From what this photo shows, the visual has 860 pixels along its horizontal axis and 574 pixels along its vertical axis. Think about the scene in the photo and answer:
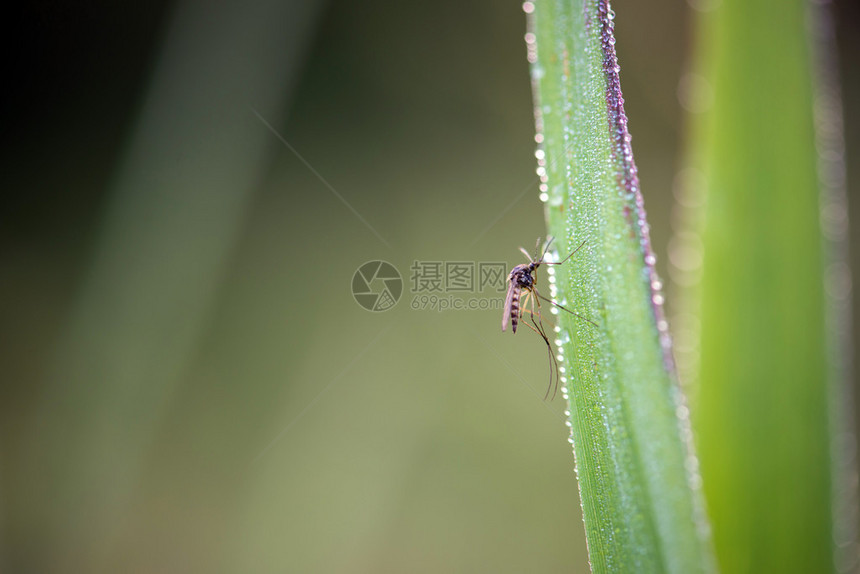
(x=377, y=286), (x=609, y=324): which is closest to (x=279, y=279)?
(x=377, y=286)

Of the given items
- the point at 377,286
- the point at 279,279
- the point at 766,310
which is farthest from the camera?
the point at 279,279

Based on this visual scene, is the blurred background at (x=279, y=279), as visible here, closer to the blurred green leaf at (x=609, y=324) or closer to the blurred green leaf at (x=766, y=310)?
the blurred green leaf at (x=609, y=324)

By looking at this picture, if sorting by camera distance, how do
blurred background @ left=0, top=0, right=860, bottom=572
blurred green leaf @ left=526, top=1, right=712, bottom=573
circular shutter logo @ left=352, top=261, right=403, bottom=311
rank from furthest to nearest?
circular shutter logo @ left=352, top=261, right=403, bottom=311 < blurred background @ left=0, top=0, right=860, bottom=572 < blurred green leaf @ left=526, top=1, right=712, bottom=573

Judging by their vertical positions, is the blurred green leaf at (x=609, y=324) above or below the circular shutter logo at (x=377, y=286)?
below

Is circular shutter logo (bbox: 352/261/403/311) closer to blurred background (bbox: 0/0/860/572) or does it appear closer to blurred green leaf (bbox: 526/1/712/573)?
blurred background (bbox: 0/0/860/572)

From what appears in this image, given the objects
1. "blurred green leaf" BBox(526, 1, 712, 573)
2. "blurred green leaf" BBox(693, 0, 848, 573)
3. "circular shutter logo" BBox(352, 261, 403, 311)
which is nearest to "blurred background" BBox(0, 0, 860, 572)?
"circular shutter logo" BBox(352, 261, 403, 311)

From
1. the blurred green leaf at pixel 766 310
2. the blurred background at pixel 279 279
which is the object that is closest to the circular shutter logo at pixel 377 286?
the blurred background at pixel 279 279

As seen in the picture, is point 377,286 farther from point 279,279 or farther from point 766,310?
point 766,310
